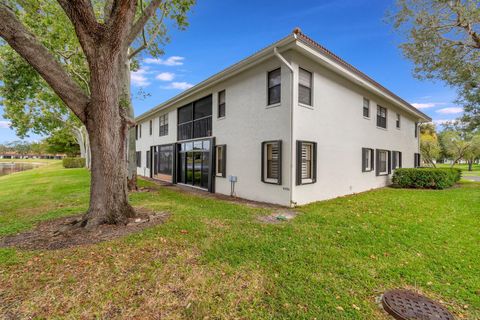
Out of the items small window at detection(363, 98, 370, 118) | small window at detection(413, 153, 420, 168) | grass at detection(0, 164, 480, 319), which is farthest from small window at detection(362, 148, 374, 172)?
small window at detection(413, 153, 420, 168)

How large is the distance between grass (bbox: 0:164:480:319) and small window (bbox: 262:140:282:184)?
8.35ft

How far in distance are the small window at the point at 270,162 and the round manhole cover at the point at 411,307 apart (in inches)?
205

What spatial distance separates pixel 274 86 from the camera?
8203 millimetres

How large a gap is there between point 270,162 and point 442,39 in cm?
1107

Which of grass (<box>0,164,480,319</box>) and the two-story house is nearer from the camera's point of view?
grass (<box>0,164,480,319</box>)

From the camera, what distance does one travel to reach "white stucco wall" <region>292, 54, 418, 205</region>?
317 inches

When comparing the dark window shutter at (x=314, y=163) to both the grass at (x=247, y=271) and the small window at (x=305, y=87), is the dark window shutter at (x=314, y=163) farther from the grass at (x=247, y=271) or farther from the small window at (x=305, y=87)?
the grass at (x=247, y=271)

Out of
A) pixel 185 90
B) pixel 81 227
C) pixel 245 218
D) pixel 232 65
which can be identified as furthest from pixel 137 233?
pixel 185 90

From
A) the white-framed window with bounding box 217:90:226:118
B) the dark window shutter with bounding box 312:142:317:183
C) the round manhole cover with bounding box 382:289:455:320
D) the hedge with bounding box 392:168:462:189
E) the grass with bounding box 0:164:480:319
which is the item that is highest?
the white-framed window with bounding box 217:90:226:118

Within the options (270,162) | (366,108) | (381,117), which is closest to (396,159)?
(381,117)

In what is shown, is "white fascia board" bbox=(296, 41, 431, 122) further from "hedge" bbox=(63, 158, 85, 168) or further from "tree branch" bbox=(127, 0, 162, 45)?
"hedge" bbox=(63, 158, 85, 168)

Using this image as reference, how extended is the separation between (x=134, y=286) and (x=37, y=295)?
3.57 feet

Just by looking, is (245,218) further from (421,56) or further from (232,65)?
(421,56)

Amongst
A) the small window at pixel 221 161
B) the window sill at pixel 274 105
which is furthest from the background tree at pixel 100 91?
the small window at pixel 221 161
